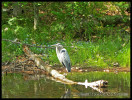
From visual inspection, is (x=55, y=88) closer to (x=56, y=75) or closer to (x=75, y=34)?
(x=56, y=75)

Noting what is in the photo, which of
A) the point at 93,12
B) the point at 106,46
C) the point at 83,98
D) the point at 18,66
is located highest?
the point at 93,12

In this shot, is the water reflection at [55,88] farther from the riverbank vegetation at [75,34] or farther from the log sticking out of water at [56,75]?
the riverbank vegetation at [75,34]

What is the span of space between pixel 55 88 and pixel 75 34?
6.45 meters

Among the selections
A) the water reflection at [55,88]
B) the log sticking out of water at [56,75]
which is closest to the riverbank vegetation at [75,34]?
the log sticking out of water at [56,75]

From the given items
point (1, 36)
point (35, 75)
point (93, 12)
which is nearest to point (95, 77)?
point (35, 75)

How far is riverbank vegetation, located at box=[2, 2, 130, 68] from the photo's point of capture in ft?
28.9

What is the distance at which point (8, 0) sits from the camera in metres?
10.9

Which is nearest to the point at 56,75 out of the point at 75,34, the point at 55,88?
the point at 55,88

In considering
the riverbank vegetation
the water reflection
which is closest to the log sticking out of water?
the water reflection

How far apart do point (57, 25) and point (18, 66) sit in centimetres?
324

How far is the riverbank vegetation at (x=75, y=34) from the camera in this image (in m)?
8.80

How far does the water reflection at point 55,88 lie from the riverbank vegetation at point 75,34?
149 centimetres

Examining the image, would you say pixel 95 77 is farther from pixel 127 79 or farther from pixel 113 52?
pixel 113 52

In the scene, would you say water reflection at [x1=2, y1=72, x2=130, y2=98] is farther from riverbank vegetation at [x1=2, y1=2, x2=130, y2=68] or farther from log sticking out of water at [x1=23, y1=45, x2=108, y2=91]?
riverbank vegetation at [x1=2, y1=2, x2=130, y2=68]
